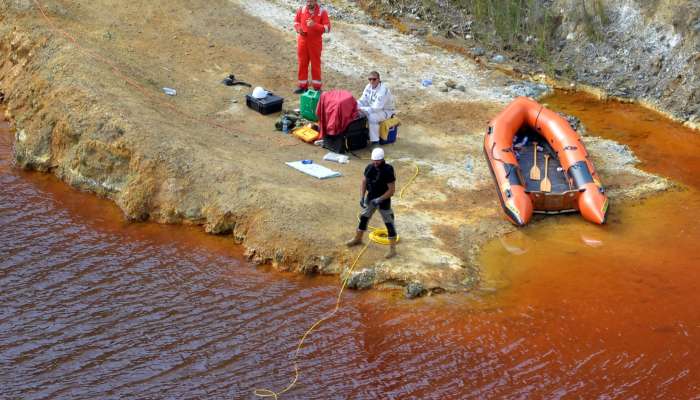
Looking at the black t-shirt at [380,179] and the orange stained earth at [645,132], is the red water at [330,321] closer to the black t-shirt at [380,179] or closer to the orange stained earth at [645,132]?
the black t-shirt at [380,179]

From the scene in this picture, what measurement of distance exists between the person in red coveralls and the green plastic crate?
1.03 metres

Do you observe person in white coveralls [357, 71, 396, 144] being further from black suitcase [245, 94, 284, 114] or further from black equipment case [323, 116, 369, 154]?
black suitcase [245, 94, 284, 114]

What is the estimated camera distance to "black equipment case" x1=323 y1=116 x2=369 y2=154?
1275 cm

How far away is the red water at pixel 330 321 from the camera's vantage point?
8109 mm

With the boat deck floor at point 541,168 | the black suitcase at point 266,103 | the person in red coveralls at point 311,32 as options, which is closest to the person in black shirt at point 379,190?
the boat deck floor at point 541,168

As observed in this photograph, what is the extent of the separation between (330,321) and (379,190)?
1726 millimetres

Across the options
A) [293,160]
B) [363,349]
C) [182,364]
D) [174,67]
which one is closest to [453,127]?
[293,160]

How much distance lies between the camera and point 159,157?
38.2ft

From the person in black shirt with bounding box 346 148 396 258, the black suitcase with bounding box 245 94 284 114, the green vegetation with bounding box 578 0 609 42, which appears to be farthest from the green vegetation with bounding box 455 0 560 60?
the person in black shirt with bounding box 346 148 396 258

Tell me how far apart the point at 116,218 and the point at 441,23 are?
10.5 m

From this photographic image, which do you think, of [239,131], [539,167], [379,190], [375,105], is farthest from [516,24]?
[379,190]

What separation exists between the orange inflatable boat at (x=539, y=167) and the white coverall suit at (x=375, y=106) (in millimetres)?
1731

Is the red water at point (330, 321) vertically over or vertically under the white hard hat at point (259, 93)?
under

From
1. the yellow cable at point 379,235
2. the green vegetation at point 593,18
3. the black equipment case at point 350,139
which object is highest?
the green vegetation at point 593,18
